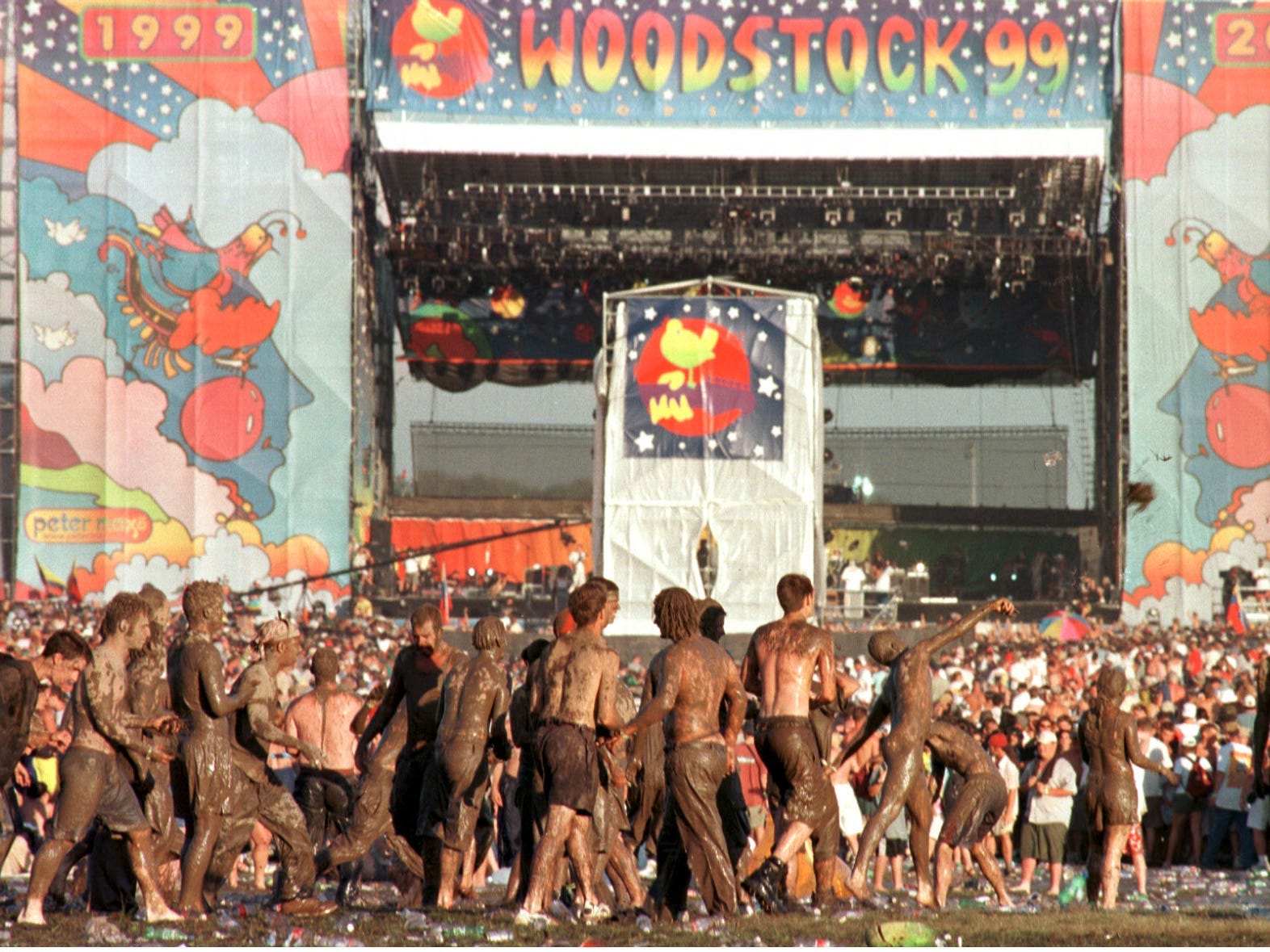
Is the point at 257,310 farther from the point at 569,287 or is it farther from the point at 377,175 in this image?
the point at 569,287

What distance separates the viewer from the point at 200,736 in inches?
290

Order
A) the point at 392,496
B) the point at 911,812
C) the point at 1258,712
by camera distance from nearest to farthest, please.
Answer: the point at 1258,712, the point at 911,812, the point at 392,496

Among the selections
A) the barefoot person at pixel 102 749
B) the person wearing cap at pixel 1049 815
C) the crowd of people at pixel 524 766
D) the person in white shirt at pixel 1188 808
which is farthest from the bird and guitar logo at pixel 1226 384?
the barefoot person at pixel 102 749

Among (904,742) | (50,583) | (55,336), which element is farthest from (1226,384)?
(904,742)

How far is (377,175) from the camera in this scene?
1142 inches

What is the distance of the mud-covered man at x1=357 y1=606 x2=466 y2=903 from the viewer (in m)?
8.03

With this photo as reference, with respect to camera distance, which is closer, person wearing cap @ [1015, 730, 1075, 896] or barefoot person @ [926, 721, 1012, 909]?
barefoot person @ [926, 721, 1012, 909]

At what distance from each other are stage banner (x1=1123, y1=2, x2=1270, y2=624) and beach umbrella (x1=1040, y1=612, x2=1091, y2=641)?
215 centimetres

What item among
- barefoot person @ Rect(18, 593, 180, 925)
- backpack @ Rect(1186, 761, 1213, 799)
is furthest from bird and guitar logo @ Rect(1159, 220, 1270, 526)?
barefoot person @ Rect(18, 593, 180, 925)

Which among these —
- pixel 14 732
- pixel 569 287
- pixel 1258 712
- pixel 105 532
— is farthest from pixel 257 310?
pixel 1258 712

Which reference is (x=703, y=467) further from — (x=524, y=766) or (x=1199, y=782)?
(x=524, y=766)

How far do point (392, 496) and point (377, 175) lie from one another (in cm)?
640

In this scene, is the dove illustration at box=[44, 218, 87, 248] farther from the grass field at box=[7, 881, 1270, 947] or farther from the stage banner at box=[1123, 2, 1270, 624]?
the grass field at box=[7, 881, 1270, 947]

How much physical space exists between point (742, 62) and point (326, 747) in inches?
835
